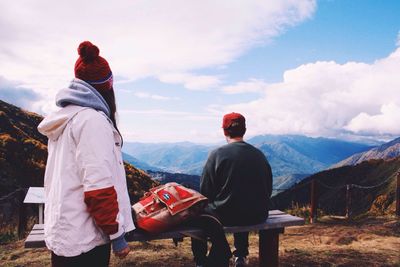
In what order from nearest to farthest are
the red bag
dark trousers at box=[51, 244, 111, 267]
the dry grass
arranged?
dark trousers at box=[51, 244, 111, 267] < the red bag < the dry grass

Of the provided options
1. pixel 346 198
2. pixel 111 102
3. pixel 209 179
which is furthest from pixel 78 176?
pixel 346 198

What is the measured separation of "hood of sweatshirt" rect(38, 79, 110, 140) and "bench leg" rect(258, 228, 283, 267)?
2.52 m

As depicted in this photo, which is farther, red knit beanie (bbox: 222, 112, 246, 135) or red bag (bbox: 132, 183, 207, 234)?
red knit beanie (bbox: 222, 112, 246, 135)

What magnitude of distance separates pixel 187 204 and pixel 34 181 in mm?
13647

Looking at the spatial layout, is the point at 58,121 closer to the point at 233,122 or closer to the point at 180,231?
the point at 180,231

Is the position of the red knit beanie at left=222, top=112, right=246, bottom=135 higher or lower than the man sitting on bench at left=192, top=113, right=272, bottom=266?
higher

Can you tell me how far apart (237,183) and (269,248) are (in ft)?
3.00

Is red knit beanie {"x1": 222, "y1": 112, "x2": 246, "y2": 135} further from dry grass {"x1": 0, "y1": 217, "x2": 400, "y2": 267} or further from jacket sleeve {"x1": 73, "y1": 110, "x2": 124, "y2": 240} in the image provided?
dry grass {"x1": 0, "y1": 217, "x2": 400, "y2": 267}

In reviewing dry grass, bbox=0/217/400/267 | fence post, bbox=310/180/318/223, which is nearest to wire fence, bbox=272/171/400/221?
fence post, bbox=310/180/318/223

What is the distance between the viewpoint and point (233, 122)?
4074 mm

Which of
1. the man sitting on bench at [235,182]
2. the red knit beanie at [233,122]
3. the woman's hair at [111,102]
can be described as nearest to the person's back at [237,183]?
the man sitting on bench at [235,182]

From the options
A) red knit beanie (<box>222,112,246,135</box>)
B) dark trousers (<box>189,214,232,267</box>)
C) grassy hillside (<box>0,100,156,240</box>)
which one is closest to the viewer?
dark trousers (<box>189,214,232,267</box>)

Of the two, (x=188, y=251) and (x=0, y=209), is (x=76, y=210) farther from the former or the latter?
(x=0, y=209)

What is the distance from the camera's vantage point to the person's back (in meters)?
3.88
